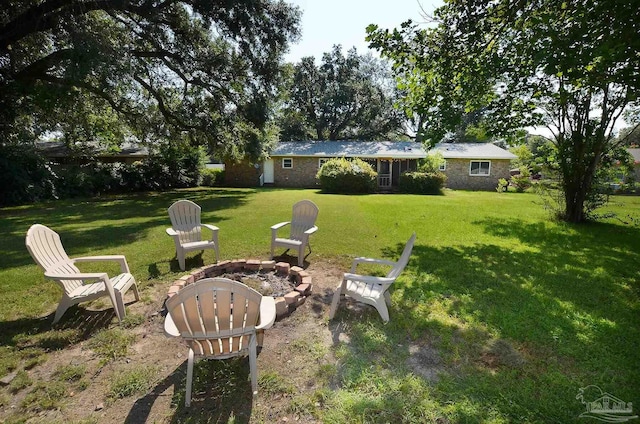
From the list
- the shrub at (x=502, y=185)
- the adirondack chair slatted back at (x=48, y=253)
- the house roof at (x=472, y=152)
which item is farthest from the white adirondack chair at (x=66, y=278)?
the shrub at (x=502, y=185)

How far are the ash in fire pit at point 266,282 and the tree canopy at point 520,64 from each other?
461 cm

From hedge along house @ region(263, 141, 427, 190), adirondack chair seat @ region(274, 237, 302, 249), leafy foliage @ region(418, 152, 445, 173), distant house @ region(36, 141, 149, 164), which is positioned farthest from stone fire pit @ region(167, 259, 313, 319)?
distant house @ region(36, 141, 149, 164)

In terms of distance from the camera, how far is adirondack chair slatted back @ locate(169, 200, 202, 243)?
5570 mm

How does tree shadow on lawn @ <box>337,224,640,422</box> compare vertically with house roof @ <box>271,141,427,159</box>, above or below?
below

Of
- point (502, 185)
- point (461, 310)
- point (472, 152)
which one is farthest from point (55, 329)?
point (472, 152)

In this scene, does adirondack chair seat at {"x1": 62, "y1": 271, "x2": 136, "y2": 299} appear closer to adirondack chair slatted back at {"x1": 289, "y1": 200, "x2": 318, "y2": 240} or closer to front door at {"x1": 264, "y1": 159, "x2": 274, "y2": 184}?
adirondack chair slatted back at {"x1": 289, "y1": 200, "x2": 318, "y2": 240}

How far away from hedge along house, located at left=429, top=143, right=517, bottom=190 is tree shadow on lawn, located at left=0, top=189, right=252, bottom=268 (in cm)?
1639

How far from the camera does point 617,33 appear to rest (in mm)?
3955

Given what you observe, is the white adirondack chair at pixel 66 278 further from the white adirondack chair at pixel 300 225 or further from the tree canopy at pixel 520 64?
the tree canopy at pixel 520 64

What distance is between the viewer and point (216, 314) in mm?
2326

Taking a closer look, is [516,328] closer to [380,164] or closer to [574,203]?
[574,203]

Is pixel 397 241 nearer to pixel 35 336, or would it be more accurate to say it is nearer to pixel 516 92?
pixel 516 92

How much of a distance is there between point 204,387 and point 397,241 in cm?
544

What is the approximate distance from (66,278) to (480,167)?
2404cm
